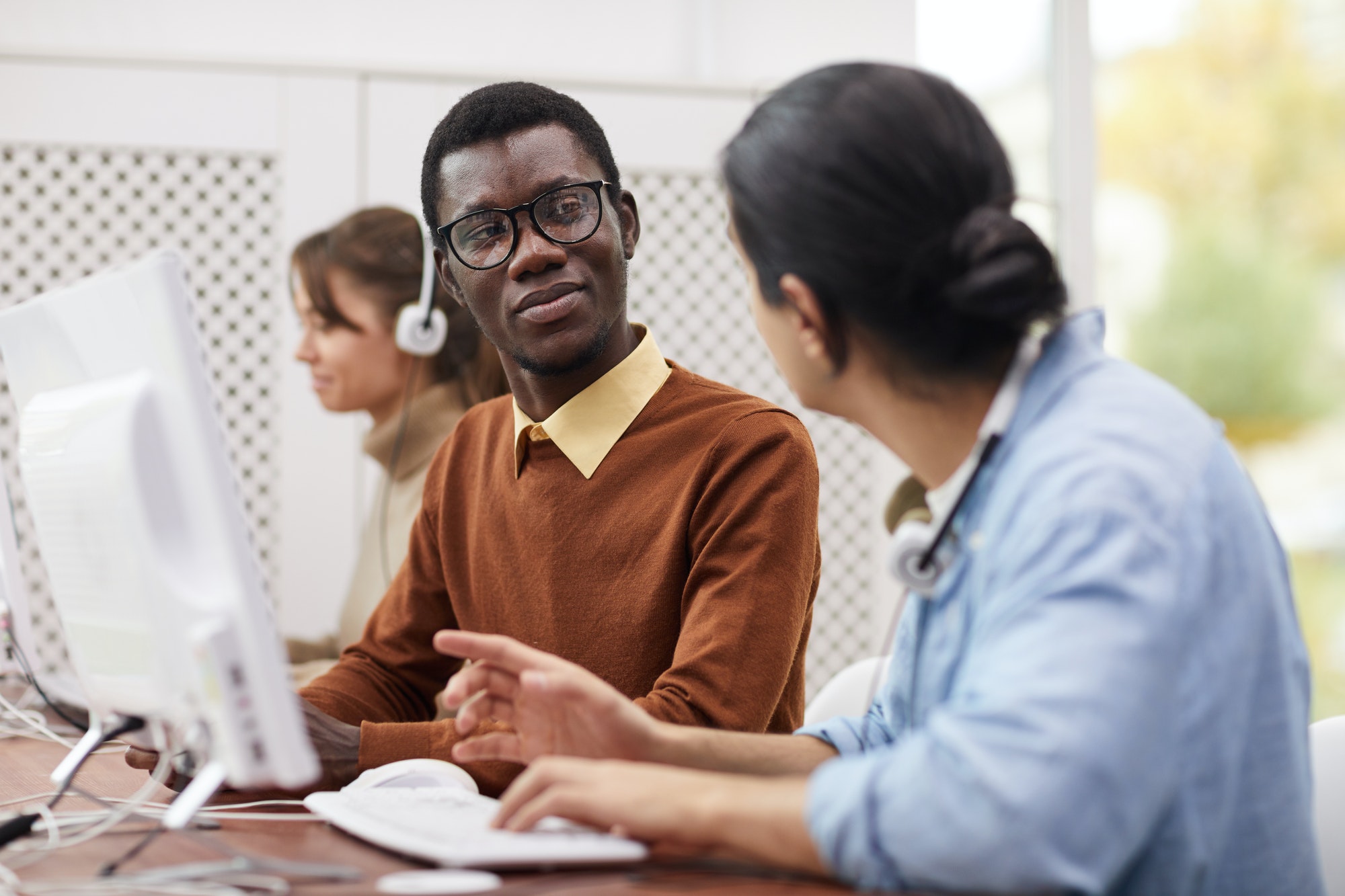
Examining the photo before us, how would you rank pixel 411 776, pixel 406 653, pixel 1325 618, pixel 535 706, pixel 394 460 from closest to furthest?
pixel 535 706, pixel 411 776, pixel 406 653, pixel 394 460, pixel 1325 618

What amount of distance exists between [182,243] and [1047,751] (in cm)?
207

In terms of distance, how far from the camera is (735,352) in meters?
2.45

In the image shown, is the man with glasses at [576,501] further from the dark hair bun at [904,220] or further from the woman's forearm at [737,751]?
the dark hair bun at [904,220]

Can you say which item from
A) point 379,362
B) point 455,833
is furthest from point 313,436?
point 455,833

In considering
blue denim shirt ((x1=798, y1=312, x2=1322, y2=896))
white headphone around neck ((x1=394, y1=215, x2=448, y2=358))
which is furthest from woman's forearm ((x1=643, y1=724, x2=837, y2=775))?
white headphone around neck ((x1=394, y1=215, x2=448, y2=358))

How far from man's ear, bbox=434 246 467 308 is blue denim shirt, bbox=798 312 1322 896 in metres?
0.86

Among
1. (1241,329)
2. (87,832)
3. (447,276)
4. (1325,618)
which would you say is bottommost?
(1325,618)

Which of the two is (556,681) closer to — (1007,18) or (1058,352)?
(1058,352)

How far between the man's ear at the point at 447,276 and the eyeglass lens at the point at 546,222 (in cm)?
9

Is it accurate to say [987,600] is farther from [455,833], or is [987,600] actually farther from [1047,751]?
[455,833]

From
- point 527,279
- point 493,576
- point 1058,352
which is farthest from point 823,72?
point 493,576

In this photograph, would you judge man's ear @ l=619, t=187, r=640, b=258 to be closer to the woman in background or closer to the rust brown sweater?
the rust brown sweater

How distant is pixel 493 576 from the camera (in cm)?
143

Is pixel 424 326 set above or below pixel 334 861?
above
